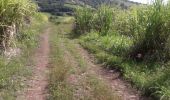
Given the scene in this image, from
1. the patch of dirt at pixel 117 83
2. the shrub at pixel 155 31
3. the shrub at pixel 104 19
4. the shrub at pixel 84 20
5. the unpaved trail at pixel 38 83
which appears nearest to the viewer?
the unpaved trail at pixel 38 83

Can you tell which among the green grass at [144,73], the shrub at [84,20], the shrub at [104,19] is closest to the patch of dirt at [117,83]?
the green grass at [144,73]

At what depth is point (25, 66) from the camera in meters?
13.5

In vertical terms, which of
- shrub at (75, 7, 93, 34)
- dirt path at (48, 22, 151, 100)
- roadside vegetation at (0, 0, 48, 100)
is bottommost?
shrub at (75, 7, 93, 34)

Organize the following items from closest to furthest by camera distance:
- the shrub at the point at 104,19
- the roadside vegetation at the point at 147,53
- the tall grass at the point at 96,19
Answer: the roadside vegetation at the point at 147,53
the shrub at the point at 104,19
the tall grass at the point at 96,19

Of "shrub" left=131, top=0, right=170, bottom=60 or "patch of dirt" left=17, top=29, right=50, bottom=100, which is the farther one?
"shrub" left=131, top=0, right=170, bottom=60

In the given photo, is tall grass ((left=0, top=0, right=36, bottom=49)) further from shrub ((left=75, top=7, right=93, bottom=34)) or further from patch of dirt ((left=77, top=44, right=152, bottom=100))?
shrub ((left=75, top=7, right=93, bottom=34))

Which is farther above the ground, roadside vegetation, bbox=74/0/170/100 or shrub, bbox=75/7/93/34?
roadside vegetation, bbox=74/0/170/100

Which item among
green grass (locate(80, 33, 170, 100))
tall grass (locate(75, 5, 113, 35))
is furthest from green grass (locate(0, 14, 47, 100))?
tall grass (locate(75, 5, 113, 35))

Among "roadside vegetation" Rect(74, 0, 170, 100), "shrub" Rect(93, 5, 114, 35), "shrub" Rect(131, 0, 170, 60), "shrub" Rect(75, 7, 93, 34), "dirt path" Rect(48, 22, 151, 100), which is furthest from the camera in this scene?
"shrub" Rect(75, 7, 93, 34)

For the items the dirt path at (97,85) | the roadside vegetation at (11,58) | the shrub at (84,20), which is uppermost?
the roadside vegetation at (11,58)

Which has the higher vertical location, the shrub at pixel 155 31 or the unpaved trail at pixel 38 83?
the shrub at pixel 155 31

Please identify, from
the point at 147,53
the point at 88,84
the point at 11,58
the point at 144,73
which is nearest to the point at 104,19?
the point at 147,53

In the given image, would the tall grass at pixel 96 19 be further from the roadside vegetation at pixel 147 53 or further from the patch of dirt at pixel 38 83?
the patch of dirt at pixel 38 83

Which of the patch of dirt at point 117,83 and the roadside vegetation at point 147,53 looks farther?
the roadside vegetation at point 147,53
